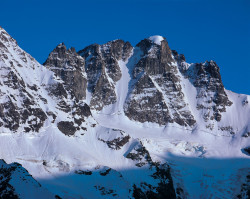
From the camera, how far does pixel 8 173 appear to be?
17350 cm

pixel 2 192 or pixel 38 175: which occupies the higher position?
pixel 38 175

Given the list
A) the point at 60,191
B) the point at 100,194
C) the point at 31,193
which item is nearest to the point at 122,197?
the point at 100,194

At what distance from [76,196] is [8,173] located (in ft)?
83.2

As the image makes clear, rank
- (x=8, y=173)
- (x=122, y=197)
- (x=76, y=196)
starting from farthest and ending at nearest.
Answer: (x=122, y=197), (x=76, y=196), (x=8, y=173)

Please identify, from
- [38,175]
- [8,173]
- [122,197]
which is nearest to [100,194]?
[122,197]

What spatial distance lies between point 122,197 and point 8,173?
44969 mm

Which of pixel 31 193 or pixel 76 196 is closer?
pixel 31 193

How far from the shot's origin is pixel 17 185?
555 feet

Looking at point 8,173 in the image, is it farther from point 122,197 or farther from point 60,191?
point 122,197

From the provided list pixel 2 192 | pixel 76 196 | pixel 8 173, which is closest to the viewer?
pixel 2 192

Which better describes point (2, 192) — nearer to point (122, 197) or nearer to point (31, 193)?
point (31, 193)

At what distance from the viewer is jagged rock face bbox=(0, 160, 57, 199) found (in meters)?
164

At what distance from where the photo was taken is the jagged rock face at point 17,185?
538ft

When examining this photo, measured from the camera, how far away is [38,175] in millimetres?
196500
